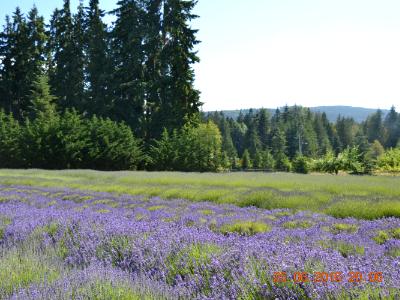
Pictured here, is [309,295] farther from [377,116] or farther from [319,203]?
[377,116]

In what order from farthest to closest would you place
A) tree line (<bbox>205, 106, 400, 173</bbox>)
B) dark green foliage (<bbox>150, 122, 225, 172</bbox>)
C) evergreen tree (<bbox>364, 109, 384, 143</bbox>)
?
evergreen tree (<bbox>364, 109, 384, 143</bbox>) < dark green foliage (<bbox>150, 122, 225, 172</bbox>) < tree line (<bbox>205, 106, 400, 173</bbox>)

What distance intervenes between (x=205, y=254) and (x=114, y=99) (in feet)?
146

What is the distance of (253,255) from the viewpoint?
155 inches

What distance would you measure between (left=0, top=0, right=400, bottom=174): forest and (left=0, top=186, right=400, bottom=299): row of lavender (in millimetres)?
26395

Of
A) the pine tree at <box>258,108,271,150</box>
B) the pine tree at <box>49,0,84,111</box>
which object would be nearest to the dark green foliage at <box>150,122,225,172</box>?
the pine tree at <box>49,0,84,111</box>

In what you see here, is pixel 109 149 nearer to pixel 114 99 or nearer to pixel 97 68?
pixel 114 99

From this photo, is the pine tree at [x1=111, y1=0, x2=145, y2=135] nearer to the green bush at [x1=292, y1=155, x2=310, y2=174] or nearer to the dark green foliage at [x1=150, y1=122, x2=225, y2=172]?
the dark green foliage at [x1=150, y1=122, x2=225, y2=172]

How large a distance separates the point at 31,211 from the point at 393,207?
7.58 meters

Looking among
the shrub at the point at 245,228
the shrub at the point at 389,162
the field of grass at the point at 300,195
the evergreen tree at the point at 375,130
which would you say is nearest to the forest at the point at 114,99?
the shrub at the point at 389,162

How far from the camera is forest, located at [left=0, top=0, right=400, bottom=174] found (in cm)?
3422

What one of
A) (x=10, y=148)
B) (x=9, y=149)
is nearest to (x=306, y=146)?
(x=10, y=148)

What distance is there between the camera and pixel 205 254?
4.11 m
